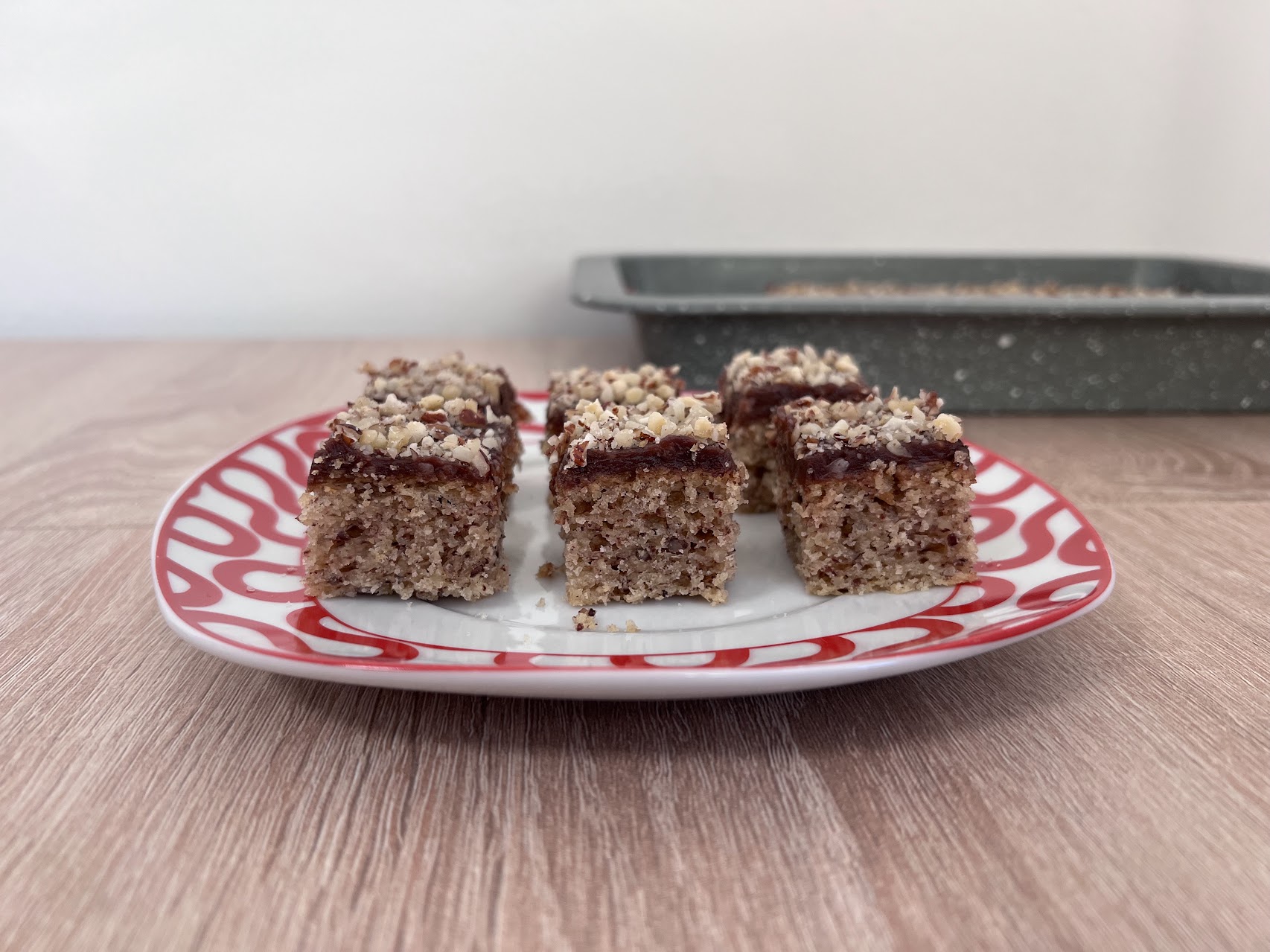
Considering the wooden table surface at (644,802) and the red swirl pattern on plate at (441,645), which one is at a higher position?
the red swirl pattern on plate at (441,645)

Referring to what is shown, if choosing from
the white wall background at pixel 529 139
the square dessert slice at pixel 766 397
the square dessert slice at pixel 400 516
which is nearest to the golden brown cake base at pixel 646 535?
the square dessert slice at pixel 400 516

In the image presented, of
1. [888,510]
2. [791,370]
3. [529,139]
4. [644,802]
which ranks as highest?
[529,139]

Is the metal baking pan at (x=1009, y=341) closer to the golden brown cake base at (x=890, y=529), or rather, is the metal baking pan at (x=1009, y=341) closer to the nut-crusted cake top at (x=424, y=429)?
the nut-crusted cake top at (x=424, y=429)

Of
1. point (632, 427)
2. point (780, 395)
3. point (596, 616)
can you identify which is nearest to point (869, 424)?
point (780, 395)

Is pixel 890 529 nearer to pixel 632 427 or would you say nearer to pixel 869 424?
pixel 869 424

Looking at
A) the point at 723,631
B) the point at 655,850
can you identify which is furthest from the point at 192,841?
the point at 723,631

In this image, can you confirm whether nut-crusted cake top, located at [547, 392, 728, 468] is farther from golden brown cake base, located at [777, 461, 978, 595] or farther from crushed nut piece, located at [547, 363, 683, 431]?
golden brown cake base, located at [777, 461, 978, 595]

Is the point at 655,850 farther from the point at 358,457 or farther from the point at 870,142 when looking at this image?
the point at 870,142
